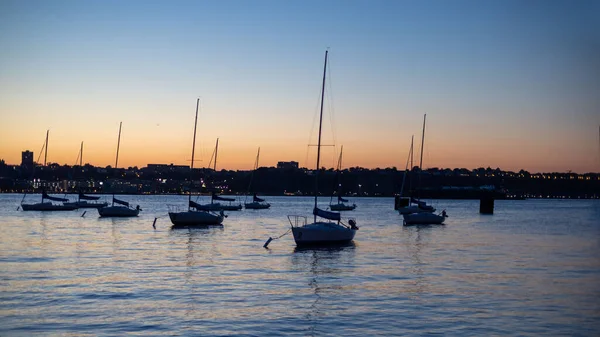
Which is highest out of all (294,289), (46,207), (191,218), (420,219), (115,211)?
(420,219)

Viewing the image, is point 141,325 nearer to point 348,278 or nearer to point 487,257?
point 348,278

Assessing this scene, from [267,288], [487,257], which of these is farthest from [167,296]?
[487,257]

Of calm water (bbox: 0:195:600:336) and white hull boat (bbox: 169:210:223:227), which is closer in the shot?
calm water (bbox: 0:195:600:336)

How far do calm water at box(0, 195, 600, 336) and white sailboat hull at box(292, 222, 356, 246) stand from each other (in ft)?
3.87

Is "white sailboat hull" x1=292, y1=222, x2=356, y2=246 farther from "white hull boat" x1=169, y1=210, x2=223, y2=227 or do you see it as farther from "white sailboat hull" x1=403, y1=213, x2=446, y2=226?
"white sailboat hull" x1=403, y1=213, x2=446, y2=226

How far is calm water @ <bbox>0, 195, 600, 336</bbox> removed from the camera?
786 inches

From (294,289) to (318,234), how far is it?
56.4ft

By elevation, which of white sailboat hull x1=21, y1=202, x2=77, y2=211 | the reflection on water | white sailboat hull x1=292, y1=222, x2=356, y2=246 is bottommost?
white sailboat hull x1=21, y1=202, x2=77, y2=211

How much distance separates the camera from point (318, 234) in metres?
44.1

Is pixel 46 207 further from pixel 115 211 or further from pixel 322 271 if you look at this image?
pixel 322 271

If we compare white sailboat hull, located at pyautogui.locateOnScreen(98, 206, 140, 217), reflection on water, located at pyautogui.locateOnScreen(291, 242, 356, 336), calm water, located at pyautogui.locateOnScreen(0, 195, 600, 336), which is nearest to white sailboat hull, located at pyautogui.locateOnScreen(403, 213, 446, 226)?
calm water, located at pyautogui.locateOnScreen(0, 195, 600, 336)

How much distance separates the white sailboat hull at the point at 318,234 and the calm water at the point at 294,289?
1179 millimetres

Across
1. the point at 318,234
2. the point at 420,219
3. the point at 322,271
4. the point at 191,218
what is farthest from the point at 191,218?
the point at 322,271

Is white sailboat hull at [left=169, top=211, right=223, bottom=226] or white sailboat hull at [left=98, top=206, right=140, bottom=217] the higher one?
white sailboat hull at [left=169, top=211, right=223, bottom=226]
